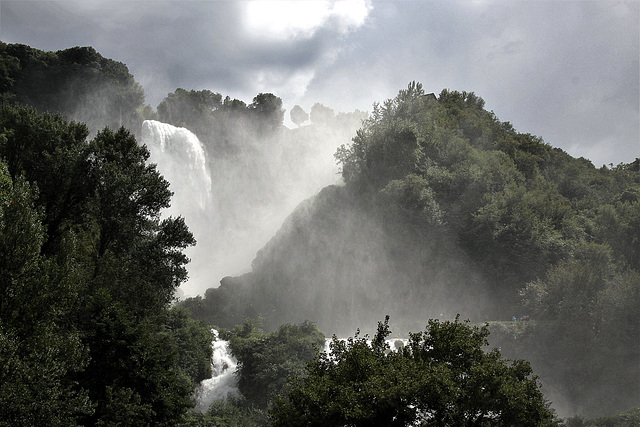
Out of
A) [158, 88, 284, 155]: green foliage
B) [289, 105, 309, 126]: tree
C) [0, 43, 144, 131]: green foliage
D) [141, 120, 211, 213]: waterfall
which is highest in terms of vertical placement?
[289, 105, 309, 126]: tree

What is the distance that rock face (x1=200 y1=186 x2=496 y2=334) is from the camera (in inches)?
1817

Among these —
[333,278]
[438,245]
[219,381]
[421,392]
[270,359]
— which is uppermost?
[438,245]

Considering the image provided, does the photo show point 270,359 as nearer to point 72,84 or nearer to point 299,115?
point 72,84

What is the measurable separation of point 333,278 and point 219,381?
833 inches

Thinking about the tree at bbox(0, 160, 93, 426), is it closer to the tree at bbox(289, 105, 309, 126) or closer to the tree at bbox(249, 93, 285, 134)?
the tree at bbox(249, 93, 285, 134)

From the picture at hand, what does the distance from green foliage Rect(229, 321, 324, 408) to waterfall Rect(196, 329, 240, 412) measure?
110 centimetres

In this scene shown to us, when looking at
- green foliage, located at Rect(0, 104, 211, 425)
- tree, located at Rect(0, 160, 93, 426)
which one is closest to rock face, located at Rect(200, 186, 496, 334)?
green foliage, located at Rect(0, 104, 211, 425)

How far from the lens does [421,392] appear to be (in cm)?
1140

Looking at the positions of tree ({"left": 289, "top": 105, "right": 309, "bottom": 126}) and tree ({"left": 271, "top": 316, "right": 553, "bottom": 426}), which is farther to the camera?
tree ({"left": 289, "top": 105, "right": 309, "bottom": 126})

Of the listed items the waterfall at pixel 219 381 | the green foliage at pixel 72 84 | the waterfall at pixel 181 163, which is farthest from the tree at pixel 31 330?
the green foliage at pixel 72 84

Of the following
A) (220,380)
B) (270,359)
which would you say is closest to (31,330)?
(270,359)

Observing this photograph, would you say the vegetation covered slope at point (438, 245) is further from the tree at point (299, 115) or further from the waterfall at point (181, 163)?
the tree at point (299, 115)

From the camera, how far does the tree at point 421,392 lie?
11.4 metres

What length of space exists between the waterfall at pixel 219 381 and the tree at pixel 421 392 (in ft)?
63.3
